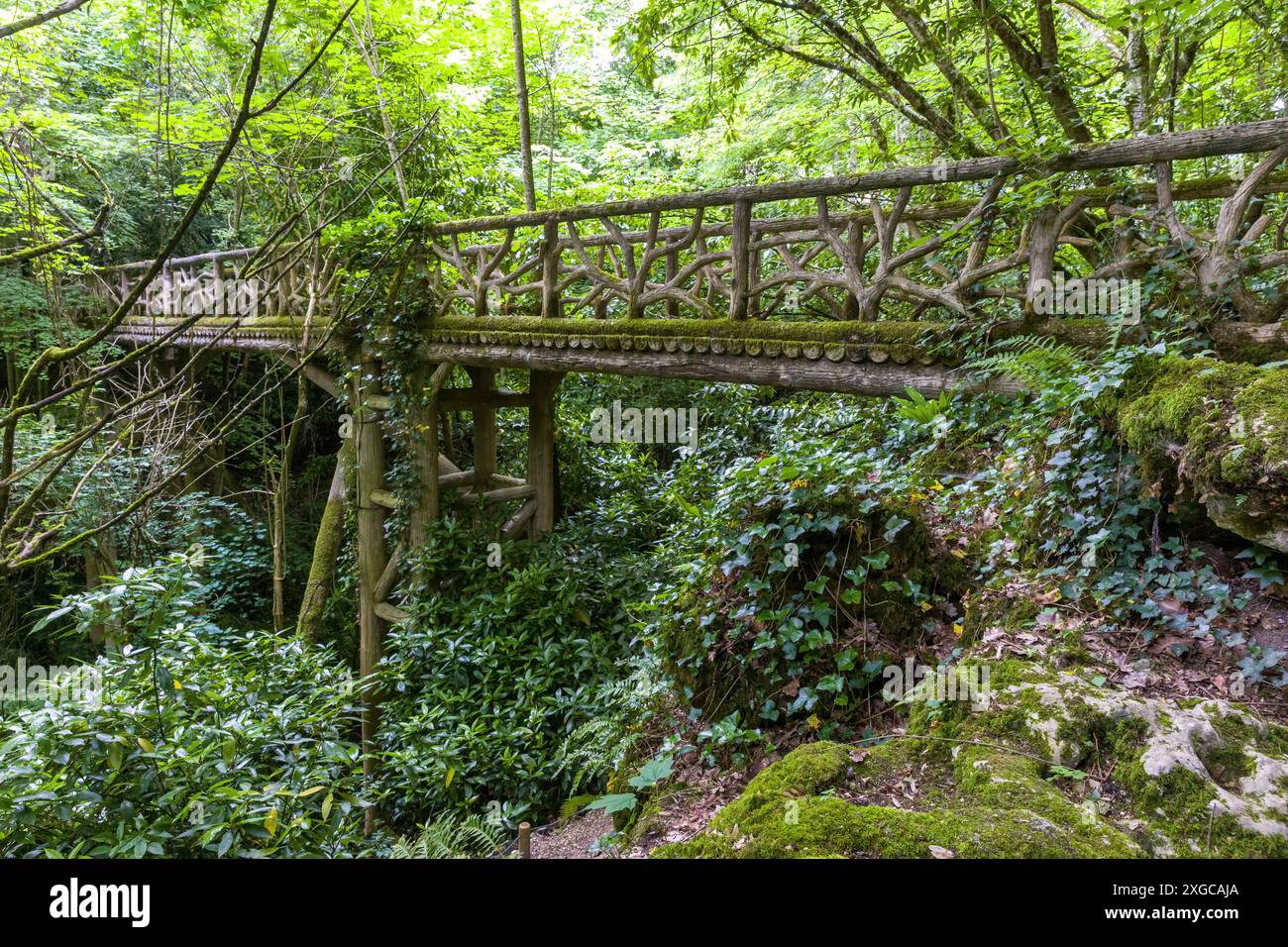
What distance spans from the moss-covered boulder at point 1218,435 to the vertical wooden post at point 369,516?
697 cm

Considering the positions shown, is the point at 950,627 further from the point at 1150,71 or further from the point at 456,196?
the point at 456,196

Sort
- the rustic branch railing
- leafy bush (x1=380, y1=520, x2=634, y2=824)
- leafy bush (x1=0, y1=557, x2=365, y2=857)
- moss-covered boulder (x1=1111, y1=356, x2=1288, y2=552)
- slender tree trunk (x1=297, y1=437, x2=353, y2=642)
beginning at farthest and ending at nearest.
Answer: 1. slender tree trunk (x1=297, y1=437, x2=353, y2=642)
2. leafy bush (x1=380, y1=520, x2=634, y2=824)
3. the rustic branch railing
4. moss-covered boulder (x1=1111, y1=356, x2=1288, y2=552)
5. leafy bush (x1=0, y1=557, x2=365, y2=857)

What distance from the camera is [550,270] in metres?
6.55

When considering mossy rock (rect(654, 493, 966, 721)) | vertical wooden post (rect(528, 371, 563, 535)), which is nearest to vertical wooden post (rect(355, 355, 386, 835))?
vertical wooden post (rect(528, 371, 563, 535))

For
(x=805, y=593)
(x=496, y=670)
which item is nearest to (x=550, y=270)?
(x=496, y=670)

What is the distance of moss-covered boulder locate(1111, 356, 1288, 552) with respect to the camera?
2814 mm

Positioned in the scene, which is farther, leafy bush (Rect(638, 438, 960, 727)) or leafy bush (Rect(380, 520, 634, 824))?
leafy bush (Rect(380, 520, 634, 824))

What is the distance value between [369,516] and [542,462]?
6.53ft

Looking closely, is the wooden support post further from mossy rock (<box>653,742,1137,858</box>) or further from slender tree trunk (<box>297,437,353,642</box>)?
mossy rock (<box>653,742,1137,858</box>)

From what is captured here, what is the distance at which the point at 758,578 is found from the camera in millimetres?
4168

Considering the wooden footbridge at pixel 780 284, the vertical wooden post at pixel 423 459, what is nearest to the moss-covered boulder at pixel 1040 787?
the wooden footbridge at pixel 780 284

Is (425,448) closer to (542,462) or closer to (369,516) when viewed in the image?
(369,516)

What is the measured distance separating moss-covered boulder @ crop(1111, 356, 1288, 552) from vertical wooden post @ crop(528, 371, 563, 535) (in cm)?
589

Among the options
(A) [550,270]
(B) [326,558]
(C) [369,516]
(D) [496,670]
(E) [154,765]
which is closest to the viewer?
(E) [154,765]
